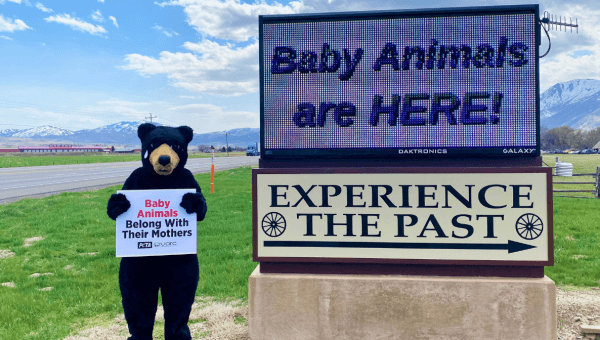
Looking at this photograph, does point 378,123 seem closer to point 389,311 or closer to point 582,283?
point 389,311

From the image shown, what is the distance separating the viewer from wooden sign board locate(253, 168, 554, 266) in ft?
11.5

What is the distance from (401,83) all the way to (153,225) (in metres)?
2.43

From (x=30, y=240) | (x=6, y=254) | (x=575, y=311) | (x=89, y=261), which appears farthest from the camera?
(x=30, y=240)

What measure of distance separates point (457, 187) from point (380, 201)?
2.16 ft

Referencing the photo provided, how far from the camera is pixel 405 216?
3602mm

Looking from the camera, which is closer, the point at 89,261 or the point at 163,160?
the point at 163,160

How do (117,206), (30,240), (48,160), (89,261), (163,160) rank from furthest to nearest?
(48,160) < (30,240) < (89,261) < (163,160) < (117,206)

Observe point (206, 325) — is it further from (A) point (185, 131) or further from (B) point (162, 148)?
(A) point (185, 131)

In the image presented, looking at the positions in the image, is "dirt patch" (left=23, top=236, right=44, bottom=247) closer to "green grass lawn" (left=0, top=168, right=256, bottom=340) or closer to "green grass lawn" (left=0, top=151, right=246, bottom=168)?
"green grass lawn" (left=0, top=168, right=256, bottom=340)

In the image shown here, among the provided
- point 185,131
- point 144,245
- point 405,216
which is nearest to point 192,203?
point 144,245

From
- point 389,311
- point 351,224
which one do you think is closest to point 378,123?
point 351,224

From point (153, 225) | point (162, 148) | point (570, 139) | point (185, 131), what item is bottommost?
point (153, 225)

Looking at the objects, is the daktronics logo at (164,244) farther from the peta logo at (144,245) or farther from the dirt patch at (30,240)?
the dirt patch at (30,240)

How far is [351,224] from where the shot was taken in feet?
11.9
